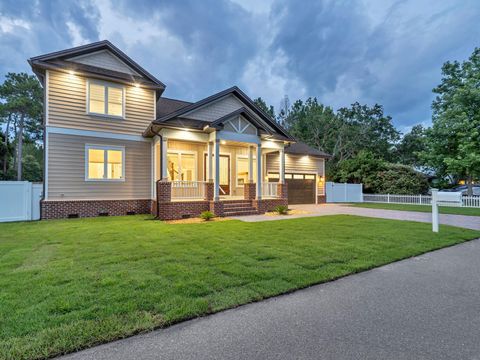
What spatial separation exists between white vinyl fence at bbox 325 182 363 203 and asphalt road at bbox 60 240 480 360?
17.0 m

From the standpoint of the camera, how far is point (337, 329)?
2.48 metres

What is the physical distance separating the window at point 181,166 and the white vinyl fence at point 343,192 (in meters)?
11.8

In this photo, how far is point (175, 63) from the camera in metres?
44.2

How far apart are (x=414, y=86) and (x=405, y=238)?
52246mm

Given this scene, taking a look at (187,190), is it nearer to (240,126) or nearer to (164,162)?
(164,162)

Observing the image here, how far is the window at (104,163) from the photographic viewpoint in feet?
36.0

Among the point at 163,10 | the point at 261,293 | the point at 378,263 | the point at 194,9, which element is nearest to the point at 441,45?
the point at 194,9

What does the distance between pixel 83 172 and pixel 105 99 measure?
346cm

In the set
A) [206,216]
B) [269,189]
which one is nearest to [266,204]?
[269,189]

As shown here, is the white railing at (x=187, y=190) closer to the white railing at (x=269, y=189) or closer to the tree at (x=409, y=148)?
the white railing at (x=269, y=189)

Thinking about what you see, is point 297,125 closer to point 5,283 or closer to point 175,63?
point 175,63

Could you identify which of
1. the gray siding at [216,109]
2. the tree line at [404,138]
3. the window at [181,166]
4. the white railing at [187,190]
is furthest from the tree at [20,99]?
the tree line at [404,138]

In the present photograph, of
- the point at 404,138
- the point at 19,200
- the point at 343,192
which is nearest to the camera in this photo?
the point at 19,200

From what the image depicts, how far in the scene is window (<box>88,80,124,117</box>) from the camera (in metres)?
11.1
